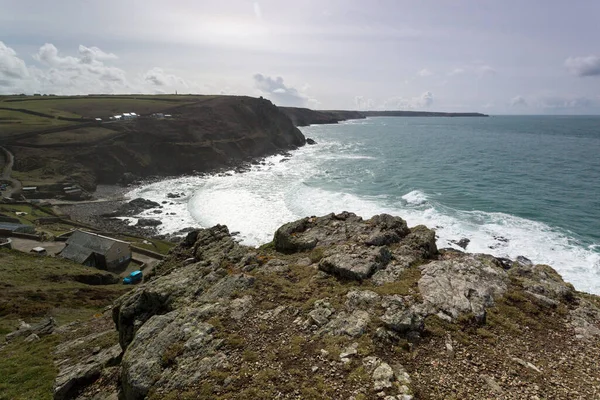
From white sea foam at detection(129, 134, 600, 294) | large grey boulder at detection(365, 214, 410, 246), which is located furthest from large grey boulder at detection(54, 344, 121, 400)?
white sea foam at detection(129, 134, 600, 294)

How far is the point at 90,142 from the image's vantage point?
97.6 metres

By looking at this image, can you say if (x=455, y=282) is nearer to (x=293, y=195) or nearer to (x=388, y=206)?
(x=388, y=206)

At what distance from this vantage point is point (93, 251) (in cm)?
4025

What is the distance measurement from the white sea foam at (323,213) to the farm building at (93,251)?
1578cm

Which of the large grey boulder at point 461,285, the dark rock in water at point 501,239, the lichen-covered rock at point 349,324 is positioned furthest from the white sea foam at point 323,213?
the lichen-covered rock at point 349,324

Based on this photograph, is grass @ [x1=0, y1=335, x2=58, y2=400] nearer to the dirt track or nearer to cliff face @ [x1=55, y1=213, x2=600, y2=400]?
cliff face @ [x1=55, y1=213, x2=600, y2=400]

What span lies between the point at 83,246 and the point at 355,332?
134 feet

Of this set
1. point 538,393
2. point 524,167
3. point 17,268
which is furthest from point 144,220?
point 524,167

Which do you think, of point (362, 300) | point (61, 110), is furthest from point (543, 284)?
point (61, 110)

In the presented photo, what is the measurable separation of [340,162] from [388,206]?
55.9m

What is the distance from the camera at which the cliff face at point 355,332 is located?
413 inches

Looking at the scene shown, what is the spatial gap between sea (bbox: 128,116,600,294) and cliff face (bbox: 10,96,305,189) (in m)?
12.6

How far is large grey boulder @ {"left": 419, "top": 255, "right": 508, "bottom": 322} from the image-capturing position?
544 inches

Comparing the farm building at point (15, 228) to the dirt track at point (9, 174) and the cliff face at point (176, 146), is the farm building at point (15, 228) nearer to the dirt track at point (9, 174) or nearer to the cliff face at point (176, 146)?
the dirt track at point (9, 174)
